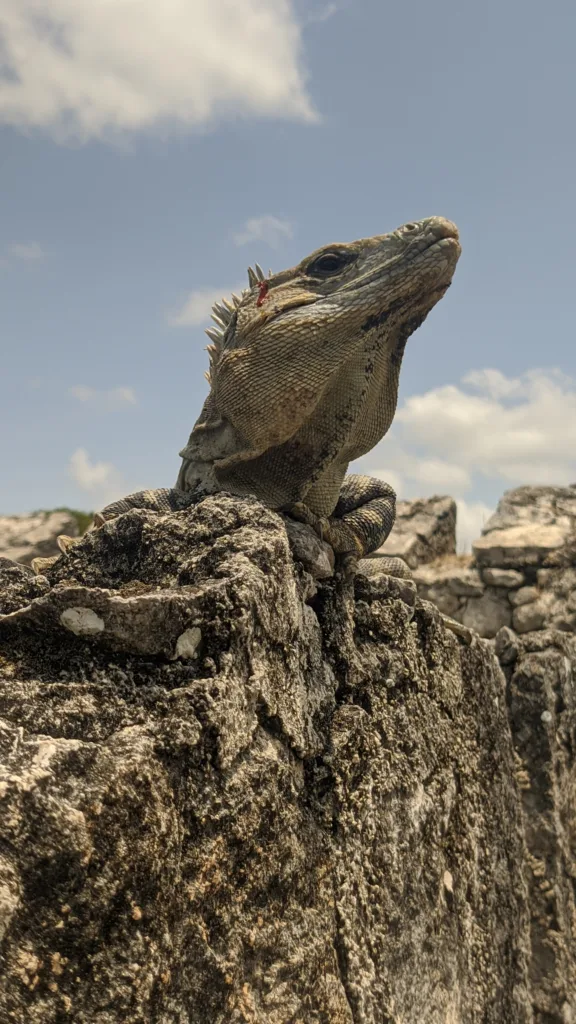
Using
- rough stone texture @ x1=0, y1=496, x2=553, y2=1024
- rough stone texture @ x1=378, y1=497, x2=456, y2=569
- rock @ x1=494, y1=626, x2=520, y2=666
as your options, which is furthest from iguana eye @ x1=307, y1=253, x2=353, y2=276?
rough stone texture @ x1=378, y1=497, x2=456, y2=569

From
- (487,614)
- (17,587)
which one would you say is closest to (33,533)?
(487,614)

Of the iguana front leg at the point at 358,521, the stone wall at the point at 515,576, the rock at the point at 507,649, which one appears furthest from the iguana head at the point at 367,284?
the stone wall at the point at 515,576

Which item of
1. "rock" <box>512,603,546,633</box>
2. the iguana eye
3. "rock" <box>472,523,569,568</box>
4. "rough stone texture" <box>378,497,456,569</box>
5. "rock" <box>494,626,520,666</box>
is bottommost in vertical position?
"rock" <box>494,626,520,666</box>

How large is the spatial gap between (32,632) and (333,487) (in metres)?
1.86

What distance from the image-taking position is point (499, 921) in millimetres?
4082

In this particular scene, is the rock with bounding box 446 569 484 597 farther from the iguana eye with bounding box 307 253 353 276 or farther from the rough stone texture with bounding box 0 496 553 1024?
the iguana eye with bounding box 307 253 353 276

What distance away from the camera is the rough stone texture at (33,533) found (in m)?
12.3

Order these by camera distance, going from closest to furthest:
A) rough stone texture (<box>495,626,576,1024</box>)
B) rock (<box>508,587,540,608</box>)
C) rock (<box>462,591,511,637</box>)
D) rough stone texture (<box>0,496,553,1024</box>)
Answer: rough stone texture (<box>0,496,553,1024</box>), rough stone texture (<box>495,626,576,1024</box>), rock (<box>508,587,540,608</box>), rock (<box>462,591,511,637</box>)

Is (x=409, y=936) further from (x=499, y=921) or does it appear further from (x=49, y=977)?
(x=49, y=977)

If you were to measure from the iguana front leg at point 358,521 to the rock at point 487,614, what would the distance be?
686cm

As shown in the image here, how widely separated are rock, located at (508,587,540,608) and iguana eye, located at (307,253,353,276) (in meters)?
8.31

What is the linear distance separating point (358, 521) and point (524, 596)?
7.75 meters

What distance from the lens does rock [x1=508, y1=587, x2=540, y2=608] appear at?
11133mm

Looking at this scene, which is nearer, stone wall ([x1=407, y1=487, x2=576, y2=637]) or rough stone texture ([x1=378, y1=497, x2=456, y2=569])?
stone wall ([x1=407, y1=487, x2=576, y2=637])
